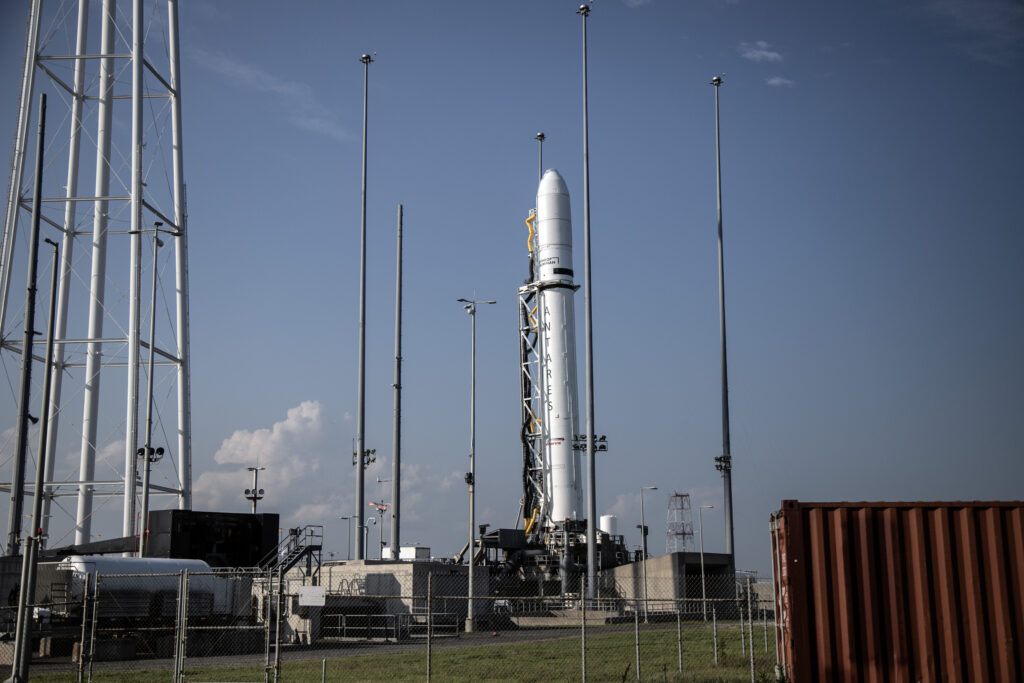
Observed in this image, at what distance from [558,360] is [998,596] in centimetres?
4152

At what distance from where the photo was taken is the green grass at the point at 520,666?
20.9 metres

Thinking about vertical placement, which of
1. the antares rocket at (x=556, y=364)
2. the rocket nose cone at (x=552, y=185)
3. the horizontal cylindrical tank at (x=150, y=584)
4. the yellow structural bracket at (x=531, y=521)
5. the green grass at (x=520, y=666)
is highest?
the rocket nose cone at (x=552, y=185)

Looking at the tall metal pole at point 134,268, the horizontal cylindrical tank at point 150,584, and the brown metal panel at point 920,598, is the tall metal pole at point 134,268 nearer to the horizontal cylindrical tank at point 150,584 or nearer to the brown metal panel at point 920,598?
the horizontal cylindrical tank at point 150,584

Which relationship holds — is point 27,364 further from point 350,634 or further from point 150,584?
point 350,634

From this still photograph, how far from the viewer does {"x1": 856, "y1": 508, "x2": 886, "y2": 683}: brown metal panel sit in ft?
49.1

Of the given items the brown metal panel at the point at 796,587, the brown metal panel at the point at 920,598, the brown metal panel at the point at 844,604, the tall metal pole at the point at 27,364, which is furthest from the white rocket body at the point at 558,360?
the brown metal panel at the point at 920,598

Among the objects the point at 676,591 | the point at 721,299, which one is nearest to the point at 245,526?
the point at 676,591

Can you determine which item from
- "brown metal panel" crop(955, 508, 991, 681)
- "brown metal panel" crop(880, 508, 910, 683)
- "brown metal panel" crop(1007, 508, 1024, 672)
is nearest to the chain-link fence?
"brown metal panel" crop(880, 508, 910, 683)

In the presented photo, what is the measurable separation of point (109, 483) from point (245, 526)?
5.73 meters

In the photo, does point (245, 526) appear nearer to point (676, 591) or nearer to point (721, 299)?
point (676, 591)

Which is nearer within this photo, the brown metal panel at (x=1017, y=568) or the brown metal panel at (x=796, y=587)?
the brown metal panel at (x=1017, y=568)

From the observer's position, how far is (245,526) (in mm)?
41906

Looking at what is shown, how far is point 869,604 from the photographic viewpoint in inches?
592

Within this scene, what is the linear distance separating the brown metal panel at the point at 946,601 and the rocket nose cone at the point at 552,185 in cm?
4364
